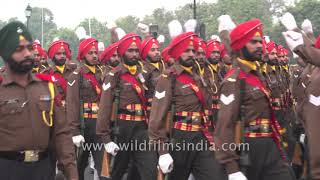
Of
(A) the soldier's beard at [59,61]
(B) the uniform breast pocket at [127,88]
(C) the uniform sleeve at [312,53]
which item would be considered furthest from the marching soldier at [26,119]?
(A) the soldier's beard at [59,61]

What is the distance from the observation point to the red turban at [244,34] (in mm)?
6676

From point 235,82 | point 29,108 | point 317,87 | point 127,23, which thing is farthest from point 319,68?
point 127,23

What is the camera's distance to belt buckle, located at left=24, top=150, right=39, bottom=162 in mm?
5551

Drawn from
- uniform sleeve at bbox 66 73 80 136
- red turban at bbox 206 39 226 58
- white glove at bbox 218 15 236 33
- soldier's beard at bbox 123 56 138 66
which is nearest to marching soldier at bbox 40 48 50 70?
uniform sleeve at bbox 66 73 80 136

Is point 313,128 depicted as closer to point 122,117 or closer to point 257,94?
point 257,94

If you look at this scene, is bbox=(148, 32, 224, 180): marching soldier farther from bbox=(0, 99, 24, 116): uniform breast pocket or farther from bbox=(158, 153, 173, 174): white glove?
bbox=(0, 99, 24, 116): uniform breast pocket

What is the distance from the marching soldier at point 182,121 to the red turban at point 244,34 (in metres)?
1.45

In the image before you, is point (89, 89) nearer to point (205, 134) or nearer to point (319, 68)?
point (205, 134)

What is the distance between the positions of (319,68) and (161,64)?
243 inches

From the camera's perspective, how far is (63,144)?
5.83 m

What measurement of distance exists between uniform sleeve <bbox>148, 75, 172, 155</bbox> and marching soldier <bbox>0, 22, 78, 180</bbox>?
214 centimetres

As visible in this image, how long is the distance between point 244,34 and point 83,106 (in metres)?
5.06

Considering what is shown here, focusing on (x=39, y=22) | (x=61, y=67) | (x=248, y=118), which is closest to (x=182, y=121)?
(x=248, y=118)

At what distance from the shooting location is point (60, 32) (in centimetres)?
11756
